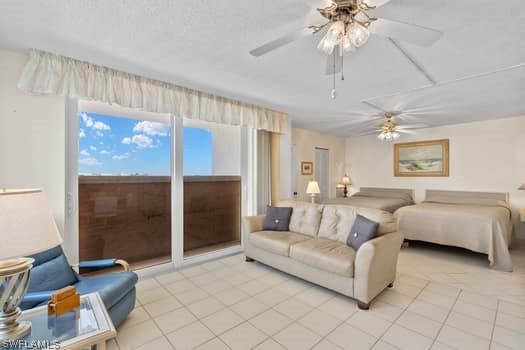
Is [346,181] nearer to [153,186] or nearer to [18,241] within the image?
[153,186]

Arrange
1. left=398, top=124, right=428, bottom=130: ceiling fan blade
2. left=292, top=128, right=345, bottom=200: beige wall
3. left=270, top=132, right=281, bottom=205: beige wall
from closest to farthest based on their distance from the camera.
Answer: left=270, top=132, right=281, bottom=205: beige wall → left=398, top=124, right=428, bottom=130: ceiling fan blade → left=292, top=128, right=345, bottom=200: beige wall

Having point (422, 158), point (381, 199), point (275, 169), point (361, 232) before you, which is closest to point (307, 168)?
point (275, 169)

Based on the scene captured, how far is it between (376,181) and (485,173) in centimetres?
218

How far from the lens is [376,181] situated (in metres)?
6.44

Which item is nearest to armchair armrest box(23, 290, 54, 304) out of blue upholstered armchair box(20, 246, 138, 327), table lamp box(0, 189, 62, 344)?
blue upholstered armchair box(20, 246, 138, 327)

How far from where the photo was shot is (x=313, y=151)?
6.07 meters

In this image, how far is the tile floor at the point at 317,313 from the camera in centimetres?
184

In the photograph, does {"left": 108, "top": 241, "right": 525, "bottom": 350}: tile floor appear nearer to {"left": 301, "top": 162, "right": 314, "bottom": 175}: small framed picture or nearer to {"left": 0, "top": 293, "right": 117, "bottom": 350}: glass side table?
{"left": 0, "top": 293, "right": 117, "bottom": 350}: glass side table

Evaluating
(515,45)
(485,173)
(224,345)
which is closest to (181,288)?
(224,345)

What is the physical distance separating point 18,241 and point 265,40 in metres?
2.05

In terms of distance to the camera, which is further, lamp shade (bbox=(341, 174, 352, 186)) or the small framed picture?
lamp shade (bbox=(341, 174, 352, 186))

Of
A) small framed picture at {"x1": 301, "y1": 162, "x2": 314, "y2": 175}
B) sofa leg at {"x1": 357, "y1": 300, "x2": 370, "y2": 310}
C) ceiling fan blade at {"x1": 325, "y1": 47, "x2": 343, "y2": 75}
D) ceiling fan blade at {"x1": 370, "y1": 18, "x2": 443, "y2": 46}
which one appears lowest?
Answer: sofa leg at {"x1": 357, "y1": 300, "x2": 370, "y2": 310}

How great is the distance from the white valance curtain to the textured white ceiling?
0.14 metres

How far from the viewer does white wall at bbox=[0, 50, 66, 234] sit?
7.15 ft
